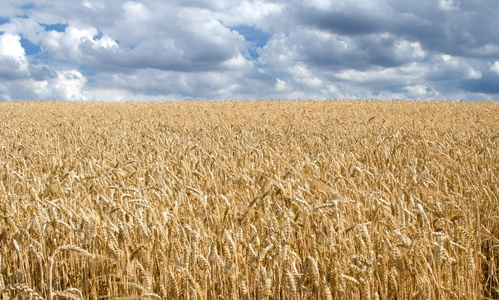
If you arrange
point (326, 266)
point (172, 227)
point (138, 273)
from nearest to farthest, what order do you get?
point (326, 266), point (138, 273), point (172, 227)

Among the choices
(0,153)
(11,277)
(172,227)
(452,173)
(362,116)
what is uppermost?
(362,116)

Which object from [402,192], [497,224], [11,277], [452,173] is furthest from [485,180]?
[11,277]

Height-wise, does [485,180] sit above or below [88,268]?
above

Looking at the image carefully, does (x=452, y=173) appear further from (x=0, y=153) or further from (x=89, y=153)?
(x=0, y=153)

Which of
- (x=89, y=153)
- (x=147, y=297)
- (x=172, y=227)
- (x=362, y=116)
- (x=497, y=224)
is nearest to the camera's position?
(x=147, y=297)

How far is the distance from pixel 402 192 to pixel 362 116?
9.10 metres

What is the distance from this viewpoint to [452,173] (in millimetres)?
4387

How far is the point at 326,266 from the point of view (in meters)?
2.20

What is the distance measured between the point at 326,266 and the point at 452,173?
2.79m

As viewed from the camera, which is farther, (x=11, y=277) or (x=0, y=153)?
(x=0, y=153)

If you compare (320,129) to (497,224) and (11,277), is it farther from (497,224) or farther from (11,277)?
(11,277)

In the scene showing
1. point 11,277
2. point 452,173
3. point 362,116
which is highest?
point 362,116

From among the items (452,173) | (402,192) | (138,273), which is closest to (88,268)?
(138,273)

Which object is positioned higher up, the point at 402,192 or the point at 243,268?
the point at 402,192
